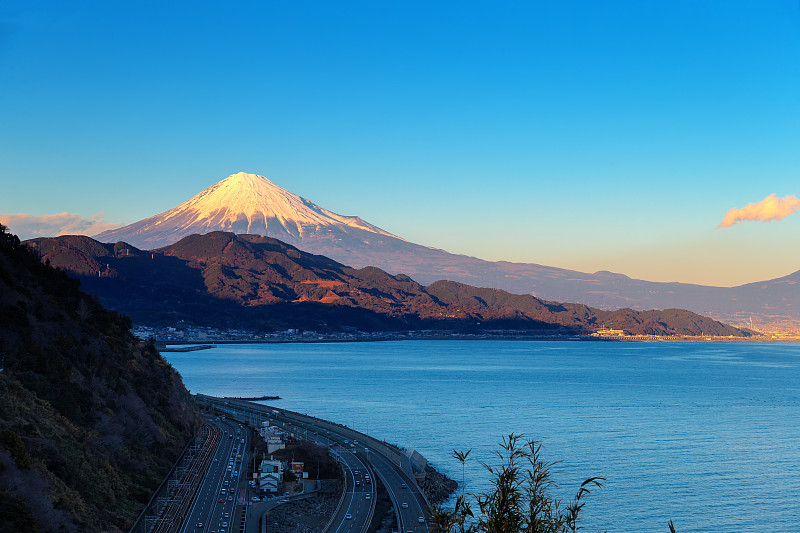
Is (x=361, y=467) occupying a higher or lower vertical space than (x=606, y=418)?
lower

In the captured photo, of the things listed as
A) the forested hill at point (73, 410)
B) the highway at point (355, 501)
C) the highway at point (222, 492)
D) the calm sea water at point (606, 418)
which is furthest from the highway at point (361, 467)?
the forested hill at point (73, 410)

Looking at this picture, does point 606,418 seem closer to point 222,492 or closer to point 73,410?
point 222,492

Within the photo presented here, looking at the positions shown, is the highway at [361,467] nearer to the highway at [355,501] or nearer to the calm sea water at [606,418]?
the highway at [355,501]

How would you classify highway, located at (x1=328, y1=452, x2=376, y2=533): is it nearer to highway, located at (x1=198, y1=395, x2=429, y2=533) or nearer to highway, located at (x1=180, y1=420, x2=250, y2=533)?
highway, located at (x1=198, y1=395, x2=429, y2=533)

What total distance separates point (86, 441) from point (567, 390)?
5979cm

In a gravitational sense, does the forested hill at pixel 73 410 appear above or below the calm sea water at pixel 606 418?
above

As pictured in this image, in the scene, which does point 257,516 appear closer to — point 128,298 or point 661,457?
point 661,457

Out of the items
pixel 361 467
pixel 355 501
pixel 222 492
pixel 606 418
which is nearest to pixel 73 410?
pixel 222 492

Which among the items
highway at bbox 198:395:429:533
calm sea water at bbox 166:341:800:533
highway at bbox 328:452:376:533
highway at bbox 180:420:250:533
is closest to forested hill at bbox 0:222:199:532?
highway at bbox 180:420:250:533

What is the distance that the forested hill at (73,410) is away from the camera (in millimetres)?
19812

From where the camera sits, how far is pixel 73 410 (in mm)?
27688

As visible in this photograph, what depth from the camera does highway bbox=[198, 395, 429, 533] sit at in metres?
27.1

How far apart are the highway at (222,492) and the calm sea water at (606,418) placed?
10.8m

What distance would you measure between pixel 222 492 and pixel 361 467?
27.8ft
